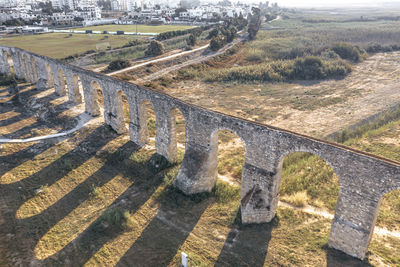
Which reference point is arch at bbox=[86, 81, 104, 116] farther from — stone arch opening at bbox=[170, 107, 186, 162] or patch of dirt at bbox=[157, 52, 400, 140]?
patch of dirt at bbox=[157, 52, 400, 140]

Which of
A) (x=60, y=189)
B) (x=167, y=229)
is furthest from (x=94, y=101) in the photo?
(x=167, y=229)

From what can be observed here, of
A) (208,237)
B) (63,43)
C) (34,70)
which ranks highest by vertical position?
(63,43)

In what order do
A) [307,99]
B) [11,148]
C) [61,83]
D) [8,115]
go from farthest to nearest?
[307,99]
[61,83]
[8,115]
[11,148]

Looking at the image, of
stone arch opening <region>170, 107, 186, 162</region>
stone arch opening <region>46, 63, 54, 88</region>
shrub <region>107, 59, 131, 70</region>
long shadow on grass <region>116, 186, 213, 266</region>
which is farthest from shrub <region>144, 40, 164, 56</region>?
long shadow on grass <region>116, 186, 213, 266</region>

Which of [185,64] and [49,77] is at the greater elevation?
[49,77]

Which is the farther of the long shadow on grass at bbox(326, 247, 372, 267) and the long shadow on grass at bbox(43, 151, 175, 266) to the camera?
the long shadow on grass at bbox(43, 151, 175, 266)

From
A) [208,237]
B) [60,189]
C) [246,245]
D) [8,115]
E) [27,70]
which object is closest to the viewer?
[246,245]

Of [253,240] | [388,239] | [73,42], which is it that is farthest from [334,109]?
[73,42]

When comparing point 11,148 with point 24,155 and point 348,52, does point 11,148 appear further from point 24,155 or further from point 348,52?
point 348,52
